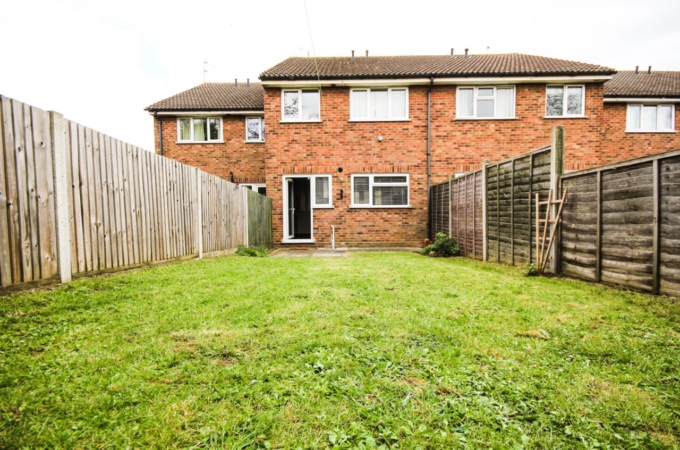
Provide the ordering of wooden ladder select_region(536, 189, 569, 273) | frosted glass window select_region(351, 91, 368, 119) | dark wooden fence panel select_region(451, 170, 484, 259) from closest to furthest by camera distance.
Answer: wooden ladder select_region(536, 189, 569, 273)
dark wooden fence panel select_region(451, 170, 484, 259)
frosted glass window select_region(351, 91, 368, 119)

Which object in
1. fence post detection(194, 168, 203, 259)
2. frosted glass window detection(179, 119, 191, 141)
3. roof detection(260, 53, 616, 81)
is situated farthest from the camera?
frosted glass window detection(179, 119, 191, 141)

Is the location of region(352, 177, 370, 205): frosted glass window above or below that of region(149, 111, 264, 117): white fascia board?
below

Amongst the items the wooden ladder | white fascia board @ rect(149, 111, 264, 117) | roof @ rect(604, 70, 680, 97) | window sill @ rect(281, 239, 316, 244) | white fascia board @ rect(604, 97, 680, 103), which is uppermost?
roof @ rect(604, 70, 680, 97)

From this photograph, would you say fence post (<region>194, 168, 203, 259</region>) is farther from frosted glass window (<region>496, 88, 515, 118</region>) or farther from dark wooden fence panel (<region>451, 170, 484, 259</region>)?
frosted glass window (<region>496, 88, 515, 118</region>)

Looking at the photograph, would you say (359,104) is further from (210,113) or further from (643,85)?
(643,85)

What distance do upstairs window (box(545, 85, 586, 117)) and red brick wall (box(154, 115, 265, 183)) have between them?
37.6 ft

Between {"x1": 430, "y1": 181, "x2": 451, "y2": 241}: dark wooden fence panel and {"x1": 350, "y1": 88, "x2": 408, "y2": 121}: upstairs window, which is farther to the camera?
{"x1": 350, "y1": 88, "x2": 408, "y2": 121}: upstairs window

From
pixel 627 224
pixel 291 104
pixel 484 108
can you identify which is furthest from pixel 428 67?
pixel 627 224

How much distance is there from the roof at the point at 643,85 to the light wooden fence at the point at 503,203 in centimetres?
983

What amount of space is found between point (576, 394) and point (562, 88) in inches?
522

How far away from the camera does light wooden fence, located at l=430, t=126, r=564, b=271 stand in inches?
206

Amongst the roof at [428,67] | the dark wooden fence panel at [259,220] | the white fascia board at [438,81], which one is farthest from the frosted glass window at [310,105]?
the dark wooden fence panel at [259,220]

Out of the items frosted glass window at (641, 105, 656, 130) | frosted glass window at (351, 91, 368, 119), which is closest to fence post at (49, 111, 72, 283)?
frosted glass window at (351, 91, 368, 119)

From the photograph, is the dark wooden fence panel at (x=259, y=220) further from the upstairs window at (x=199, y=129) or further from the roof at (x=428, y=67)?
the upstairs window at (x=199, y=129)
